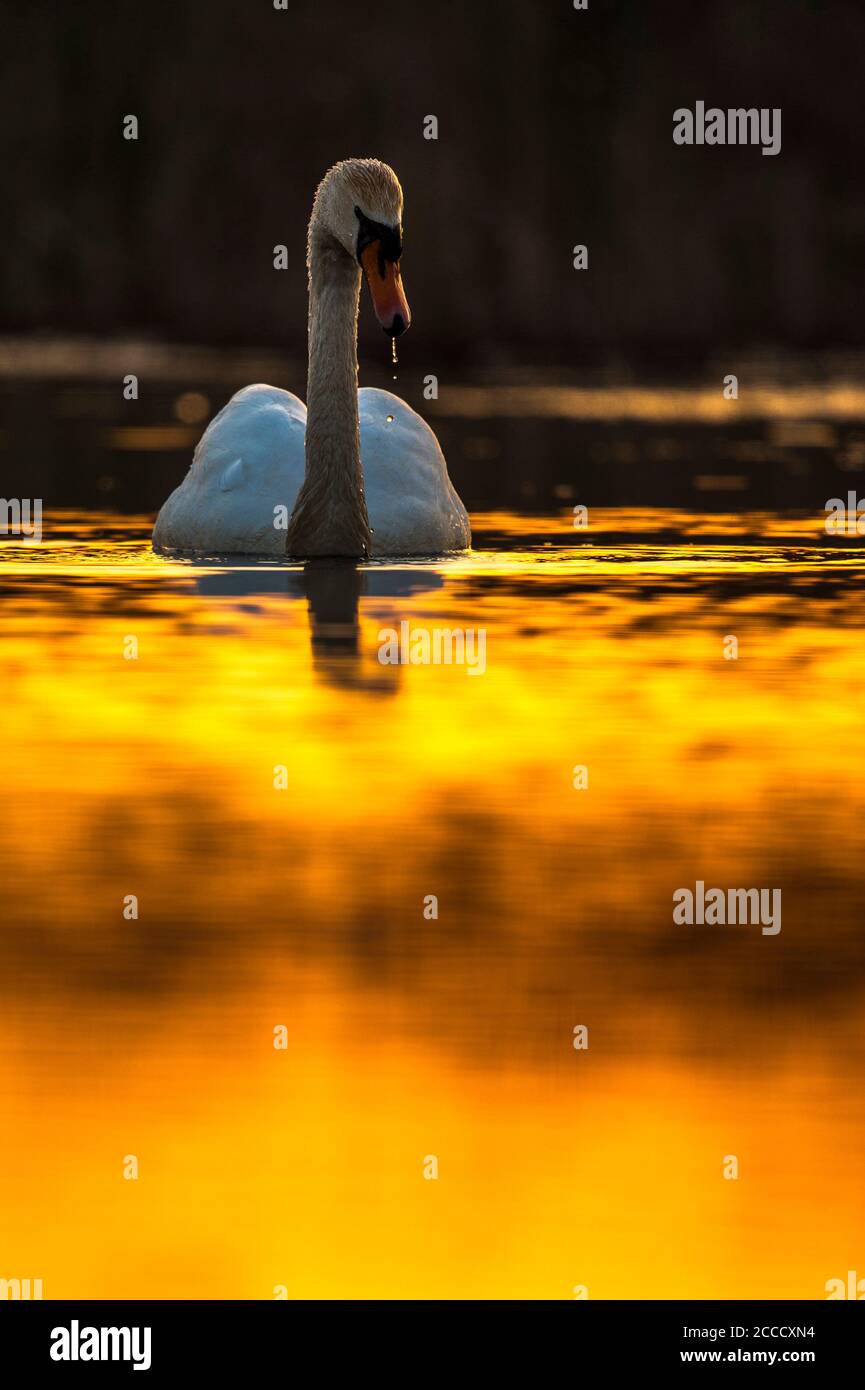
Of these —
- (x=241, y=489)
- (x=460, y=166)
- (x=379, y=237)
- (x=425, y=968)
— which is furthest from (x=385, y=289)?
(x=460, y=166)

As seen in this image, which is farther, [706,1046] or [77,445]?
[77,445]

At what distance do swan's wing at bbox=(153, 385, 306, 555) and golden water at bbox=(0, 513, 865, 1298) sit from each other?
250cm

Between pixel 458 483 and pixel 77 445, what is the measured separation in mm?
5127

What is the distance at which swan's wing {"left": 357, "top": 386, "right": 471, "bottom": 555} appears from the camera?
15891 mm

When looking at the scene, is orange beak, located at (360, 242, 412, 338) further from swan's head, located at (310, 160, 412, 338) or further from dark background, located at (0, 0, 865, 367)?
dark background, located at (0, 0, 865, 367)

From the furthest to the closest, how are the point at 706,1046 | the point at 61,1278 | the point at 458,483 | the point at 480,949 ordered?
1. the point at 458,483
2. the point at 480,949
3. the point at 706,1046
4. the point at 61,1278

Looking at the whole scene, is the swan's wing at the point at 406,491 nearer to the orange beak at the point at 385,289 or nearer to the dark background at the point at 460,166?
the orange beak at the point at 385,289

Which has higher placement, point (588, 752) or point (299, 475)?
point (299, 475)

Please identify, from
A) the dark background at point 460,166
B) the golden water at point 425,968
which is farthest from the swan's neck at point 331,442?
the dark background at point 460,166

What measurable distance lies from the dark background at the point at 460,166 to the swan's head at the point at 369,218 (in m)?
41.9

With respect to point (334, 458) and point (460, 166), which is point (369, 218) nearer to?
point (334, 458)

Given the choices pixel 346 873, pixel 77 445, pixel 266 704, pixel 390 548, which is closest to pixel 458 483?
pixel 77 445

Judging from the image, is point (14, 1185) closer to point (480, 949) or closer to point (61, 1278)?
point (61, 1278)

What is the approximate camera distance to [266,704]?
37.1 feet
